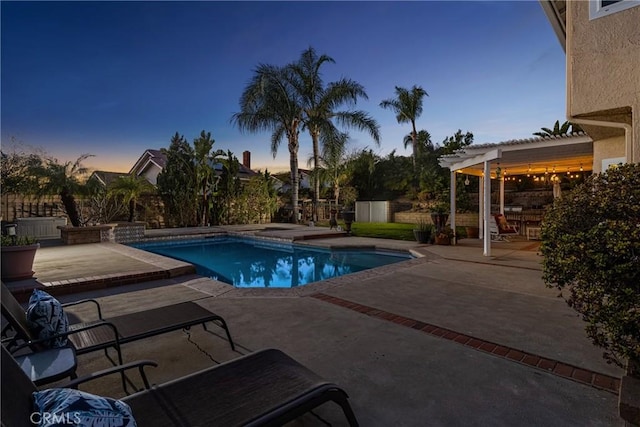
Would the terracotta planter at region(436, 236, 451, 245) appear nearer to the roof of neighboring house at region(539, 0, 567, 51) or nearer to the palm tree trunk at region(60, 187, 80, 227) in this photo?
the roof of neighboring house at region(539, 0, 567, 51)

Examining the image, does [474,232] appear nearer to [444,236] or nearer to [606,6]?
[444,236]

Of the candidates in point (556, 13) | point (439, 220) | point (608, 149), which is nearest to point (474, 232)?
point (439, 220)

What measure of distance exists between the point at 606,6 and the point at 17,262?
35.3ft

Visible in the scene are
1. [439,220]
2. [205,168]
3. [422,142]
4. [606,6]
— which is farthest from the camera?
[422,142]

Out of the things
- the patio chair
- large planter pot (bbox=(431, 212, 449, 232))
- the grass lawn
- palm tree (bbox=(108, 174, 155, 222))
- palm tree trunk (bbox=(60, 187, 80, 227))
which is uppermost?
palm tree (bbox=(108, 174, 155, 222))

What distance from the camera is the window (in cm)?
484

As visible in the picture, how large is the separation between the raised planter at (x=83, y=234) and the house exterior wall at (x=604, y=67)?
1416cm

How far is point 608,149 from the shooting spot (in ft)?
24.6

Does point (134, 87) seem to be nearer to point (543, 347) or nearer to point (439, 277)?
point (439, 277)

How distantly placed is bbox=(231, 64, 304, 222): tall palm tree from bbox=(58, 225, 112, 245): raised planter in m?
9.03

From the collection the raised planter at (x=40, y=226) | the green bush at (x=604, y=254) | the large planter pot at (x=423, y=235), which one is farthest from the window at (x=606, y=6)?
the raised planter at (x=40, y=226)

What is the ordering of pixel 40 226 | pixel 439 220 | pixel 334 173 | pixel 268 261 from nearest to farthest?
1. pixel 268 261
2. pixel 439 220
3. pixel 40 226
4. pixel 334 173

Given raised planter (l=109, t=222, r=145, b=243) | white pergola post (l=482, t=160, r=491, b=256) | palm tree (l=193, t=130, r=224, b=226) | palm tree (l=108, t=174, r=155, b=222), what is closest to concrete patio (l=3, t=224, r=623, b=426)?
white pergola post (l=482, t=160, r=491, b=256)

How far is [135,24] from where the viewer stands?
10914mm
